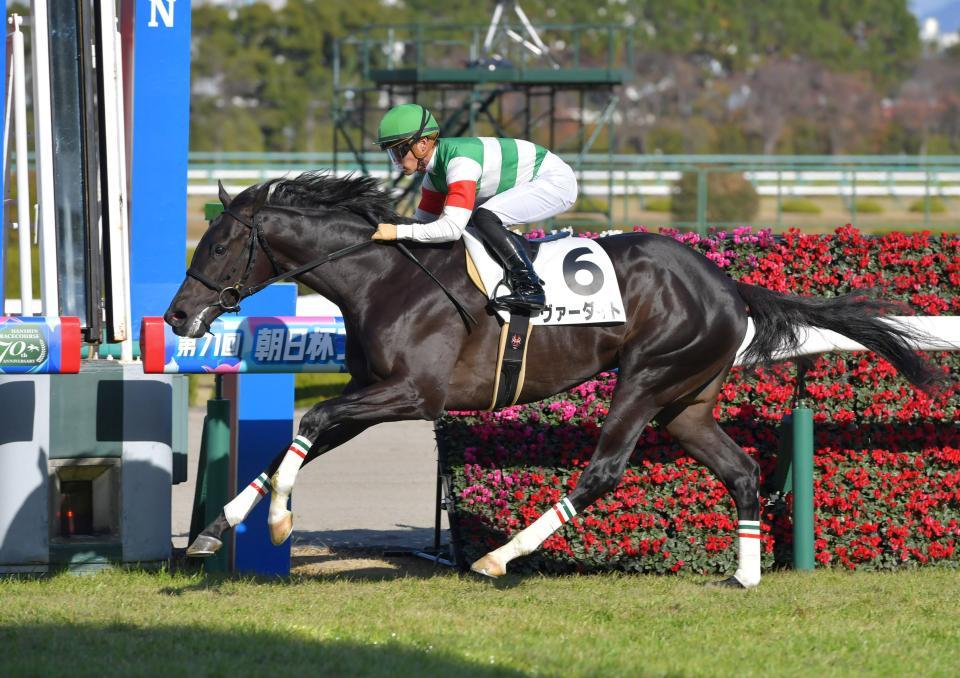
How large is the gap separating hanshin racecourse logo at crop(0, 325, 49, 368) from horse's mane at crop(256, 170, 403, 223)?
3.78ft

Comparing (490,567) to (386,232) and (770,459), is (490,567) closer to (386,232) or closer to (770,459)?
(386,232)

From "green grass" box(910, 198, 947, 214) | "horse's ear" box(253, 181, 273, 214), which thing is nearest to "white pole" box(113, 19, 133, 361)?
"horse's ear" box(253, 181, 273, 214)

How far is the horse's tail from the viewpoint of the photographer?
607cm

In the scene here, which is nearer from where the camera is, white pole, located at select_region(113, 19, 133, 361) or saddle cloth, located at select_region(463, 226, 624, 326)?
saddle cloth, located at select_region(463, 226, 624, 326)

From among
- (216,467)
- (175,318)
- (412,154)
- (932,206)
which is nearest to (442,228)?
(412,154)

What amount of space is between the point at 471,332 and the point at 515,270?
33 cm

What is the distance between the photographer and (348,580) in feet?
20.1

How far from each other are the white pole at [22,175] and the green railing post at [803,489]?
3.58m

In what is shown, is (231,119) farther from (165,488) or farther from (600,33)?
(165,488)

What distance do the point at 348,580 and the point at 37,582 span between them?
Result: 1341 mm

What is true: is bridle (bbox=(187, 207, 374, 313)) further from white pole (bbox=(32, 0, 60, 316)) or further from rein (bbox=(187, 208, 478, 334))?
white pole (bbox=(32, 0, 60, 316))

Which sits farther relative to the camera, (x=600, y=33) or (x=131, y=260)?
(x=600, y=33)

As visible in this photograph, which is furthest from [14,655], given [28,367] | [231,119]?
[231,119]

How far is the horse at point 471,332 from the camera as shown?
5582 millimetres
